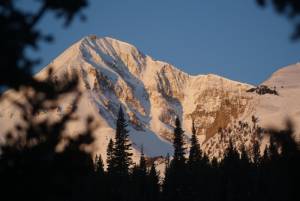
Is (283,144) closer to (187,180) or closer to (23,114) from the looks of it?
(23,114)

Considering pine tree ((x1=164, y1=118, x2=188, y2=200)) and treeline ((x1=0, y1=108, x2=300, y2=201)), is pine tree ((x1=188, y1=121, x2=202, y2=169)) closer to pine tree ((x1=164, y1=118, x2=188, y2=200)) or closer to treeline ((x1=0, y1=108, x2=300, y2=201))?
treeline ((x1=0, y1=108, x2=300, y2=201))

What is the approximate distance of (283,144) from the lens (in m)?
12.4

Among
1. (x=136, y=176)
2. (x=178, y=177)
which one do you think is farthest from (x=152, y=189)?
(x=136, y=176)

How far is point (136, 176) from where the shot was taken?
83062 mm

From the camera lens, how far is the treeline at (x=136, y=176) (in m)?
13.0

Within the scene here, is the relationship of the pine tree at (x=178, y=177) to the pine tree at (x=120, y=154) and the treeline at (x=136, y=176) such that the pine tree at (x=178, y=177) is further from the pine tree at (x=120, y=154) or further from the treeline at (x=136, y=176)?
the pine tree at (x=120, y=154)

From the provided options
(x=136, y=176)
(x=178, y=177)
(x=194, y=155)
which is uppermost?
(x=194, y=155)

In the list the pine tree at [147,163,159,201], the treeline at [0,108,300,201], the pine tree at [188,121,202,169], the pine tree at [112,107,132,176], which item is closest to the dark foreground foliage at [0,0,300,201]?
the treeline at [0,108,300,201]

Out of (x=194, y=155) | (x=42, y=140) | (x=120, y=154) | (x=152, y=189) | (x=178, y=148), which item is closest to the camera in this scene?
(x=42, y=140)

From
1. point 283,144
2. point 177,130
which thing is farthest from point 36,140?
point 177,130

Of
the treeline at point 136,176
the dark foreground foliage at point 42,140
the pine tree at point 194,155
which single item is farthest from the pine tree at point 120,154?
the dark foreground foliage at point 42,140

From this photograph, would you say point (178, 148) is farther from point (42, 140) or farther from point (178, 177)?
point (42, 140)

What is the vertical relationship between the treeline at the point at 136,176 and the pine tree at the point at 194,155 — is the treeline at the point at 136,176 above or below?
below

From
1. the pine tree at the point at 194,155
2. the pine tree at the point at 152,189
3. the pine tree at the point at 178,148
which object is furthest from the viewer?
the pine tree at the point at 194,155
